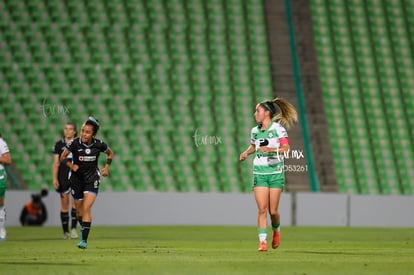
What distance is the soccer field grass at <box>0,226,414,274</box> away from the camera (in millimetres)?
10305

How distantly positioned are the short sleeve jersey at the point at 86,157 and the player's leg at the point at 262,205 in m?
2.34

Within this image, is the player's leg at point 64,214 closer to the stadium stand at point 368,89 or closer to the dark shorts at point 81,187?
the dark shorts at point 81,187

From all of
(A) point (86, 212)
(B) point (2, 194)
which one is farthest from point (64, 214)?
(A) point (86, 212)

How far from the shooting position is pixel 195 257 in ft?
40.0

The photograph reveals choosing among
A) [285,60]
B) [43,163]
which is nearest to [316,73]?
[285,60]

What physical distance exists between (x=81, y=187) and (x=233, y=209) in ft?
36.0

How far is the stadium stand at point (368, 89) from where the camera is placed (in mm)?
29406

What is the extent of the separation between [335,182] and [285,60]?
15.4ft

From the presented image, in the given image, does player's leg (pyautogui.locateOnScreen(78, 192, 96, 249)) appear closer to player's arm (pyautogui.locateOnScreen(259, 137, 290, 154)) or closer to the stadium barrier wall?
player's arm (pyautogui.locateOnScreen(259, 137, 290, 154))

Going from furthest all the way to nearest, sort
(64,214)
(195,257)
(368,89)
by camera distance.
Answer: (368,89)
(64,214)
(195,257)

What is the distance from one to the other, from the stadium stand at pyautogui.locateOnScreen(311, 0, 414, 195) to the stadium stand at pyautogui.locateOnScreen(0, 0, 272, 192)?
7.27 feet

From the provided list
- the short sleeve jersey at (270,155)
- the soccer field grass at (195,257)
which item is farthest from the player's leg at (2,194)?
the short sleeve jersey at (270,155)

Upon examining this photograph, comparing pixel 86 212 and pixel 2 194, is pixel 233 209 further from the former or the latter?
pixel 86 212

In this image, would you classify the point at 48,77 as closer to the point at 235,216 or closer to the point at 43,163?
the point at 43,163
